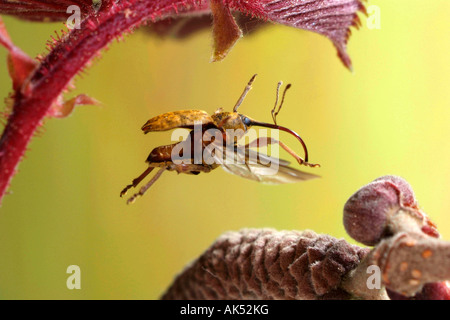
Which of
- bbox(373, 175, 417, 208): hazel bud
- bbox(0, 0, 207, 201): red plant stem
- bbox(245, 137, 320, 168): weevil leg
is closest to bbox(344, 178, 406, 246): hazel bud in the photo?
bbox(373, 175, 417, 208): hazel bud

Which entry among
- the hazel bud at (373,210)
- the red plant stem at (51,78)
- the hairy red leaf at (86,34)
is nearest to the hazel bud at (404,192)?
the hazel bud at (373,210)

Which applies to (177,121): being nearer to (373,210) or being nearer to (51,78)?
(51,78)

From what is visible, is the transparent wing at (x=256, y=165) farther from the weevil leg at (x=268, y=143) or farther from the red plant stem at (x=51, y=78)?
the red plant stem at (x=51, y=78)

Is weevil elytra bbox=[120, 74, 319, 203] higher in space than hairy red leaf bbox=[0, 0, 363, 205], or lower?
lower

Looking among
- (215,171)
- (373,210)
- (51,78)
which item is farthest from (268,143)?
(215,171)

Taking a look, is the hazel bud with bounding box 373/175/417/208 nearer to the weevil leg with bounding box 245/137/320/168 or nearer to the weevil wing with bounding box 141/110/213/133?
the weevil leg with bounding box 245/137/320/168
